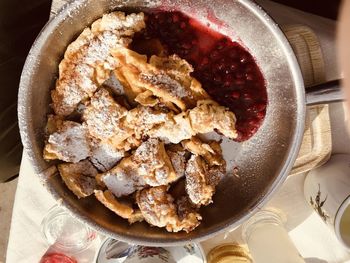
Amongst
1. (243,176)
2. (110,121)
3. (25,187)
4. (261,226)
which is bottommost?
(261,226)

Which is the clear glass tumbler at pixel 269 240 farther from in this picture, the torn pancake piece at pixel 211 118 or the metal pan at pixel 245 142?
the torn pancake piece at pixel 211 118

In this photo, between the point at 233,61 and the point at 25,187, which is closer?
the point at 233,61

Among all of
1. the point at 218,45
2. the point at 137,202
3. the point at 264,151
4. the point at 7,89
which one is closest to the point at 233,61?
the point at 218,45

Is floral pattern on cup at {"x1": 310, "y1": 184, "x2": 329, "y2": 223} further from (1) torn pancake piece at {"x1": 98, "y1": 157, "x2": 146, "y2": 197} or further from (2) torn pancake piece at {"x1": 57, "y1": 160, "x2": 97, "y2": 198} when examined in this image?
(2) torn pancake piece at {"x1": 57, "y1": 160, "x2": 97, "y2": 198}

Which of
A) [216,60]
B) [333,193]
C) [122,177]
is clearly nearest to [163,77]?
[216,60]

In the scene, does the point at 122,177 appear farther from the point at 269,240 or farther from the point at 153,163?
the point at 269,240

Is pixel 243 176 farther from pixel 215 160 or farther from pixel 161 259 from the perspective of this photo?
pixel 161 259

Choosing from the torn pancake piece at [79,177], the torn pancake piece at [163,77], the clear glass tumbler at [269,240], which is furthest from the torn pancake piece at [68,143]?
the clear glass tumbler at [269,240]
